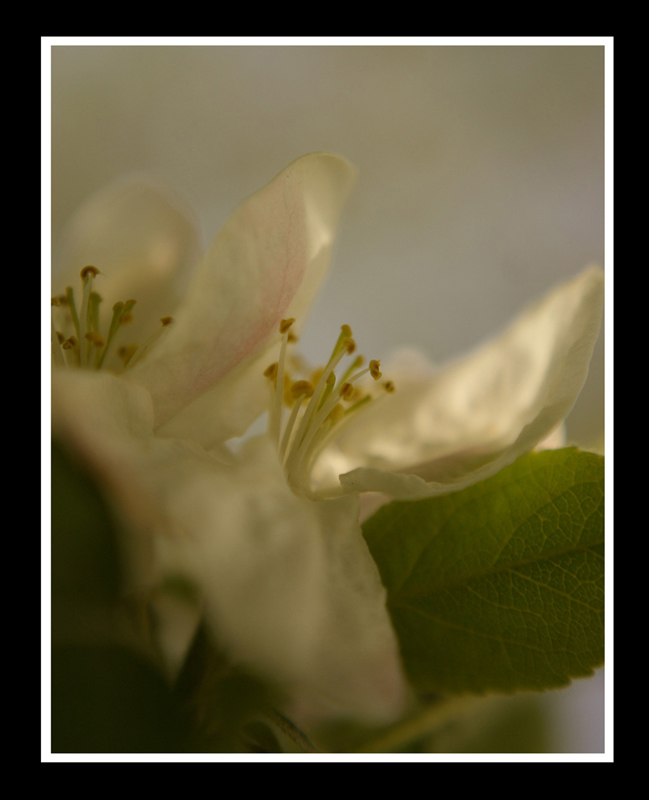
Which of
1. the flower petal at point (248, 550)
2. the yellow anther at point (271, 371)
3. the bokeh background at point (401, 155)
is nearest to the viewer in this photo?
the flower petal at point (248, 550)

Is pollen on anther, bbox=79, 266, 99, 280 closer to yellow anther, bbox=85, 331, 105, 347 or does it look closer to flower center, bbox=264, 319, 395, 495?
yellow anther, bbox=85, 331, 105, 347

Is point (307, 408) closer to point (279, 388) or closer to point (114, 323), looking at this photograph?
point (279, 388)

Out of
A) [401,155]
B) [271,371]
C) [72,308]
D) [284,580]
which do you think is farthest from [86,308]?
[401,155]

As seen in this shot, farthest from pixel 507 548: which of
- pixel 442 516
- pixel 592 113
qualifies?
pixel 592 113

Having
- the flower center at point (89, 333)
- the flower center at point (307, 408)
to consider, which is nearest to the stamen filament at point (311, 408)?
the flower center at point (307, 408)

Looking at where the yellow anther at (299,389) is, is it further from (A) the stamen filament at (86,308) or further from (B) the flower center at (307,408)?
(A) the stamen filament at (86,308)
